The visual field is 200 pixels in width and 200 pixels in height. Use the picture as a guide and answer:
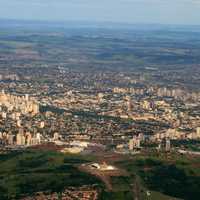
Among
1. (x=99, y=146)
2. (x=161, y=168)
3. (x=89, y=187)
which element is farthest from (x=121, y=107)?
(x=89, y=187)

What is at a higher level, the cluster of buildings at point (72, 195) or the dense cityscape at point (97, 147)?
the cluster of buildings at point (72, 195)

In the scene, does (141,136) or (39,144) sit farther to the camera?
(141,136)

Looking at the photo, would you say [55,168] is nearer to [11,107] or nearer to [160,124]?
[160,124]

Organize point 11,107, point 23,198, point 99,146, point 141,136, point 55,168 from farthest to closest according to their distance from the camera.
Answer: point 11,107 < point 141,136 < point 99,146 < point 55,168 < point 23,198

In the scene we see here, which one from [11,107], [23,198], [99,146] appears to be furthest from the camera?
[11,107]

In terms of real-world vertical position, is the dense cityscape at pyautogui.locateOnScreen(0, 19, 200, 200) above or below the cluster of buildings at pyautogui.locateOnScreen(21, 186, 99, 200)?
below

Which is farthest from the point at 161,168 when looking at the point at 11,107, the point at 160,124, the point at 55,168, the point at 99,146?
the point at 11,107

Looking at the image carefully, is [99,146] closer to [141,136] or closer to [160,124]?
[141,136]

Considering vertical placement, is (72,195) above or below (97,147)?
above

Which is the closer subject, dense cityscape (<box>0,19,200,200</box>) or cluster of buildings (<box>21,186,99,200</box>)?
cluster of buildings (<box>21,186,99,200</box>)

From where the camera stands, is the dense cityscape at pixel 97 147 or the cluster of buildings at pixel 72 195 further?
the dense cityscape at pixel 97 147

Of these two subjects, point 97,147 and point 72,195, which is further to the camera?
point 97,147
